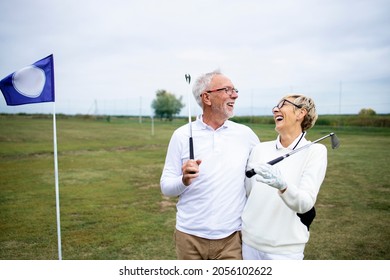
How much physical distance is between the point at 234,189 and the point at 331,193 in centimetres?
459

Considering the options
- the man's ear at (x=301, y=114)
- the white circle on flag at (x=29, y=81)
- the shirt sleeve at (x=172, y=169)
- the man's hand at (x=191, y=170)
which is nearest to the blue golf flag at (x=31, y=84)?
the white circle on flag at (x=29, y=81)

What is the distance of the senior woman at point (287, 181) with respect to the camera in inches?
70.2

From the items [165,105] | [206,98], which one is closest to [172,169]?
[206,98]

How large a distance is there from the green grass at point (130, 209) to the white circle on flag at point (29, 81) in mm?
1764

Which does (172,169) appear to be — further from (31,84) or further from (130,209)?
(130,209)

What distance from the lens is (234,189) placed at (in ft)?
6.99

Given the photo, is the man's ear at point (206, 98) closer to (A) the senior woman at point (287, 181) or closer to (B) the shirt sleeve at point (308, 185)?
(A) the senior woman at point (287, 181)

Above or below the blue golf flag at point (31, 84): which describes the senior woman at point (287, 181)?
below

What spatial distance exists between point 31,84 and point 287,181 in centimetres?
243

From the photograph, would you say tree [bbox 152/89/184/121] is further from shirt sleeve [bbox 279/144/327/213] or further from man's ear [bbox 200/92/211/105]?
shirt sleeve [bbox 279/144/327/213]

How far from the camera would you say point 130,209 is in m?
5.41

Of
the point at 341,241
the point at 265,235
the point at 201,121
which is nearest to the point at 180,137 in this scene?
the point at 201,121
